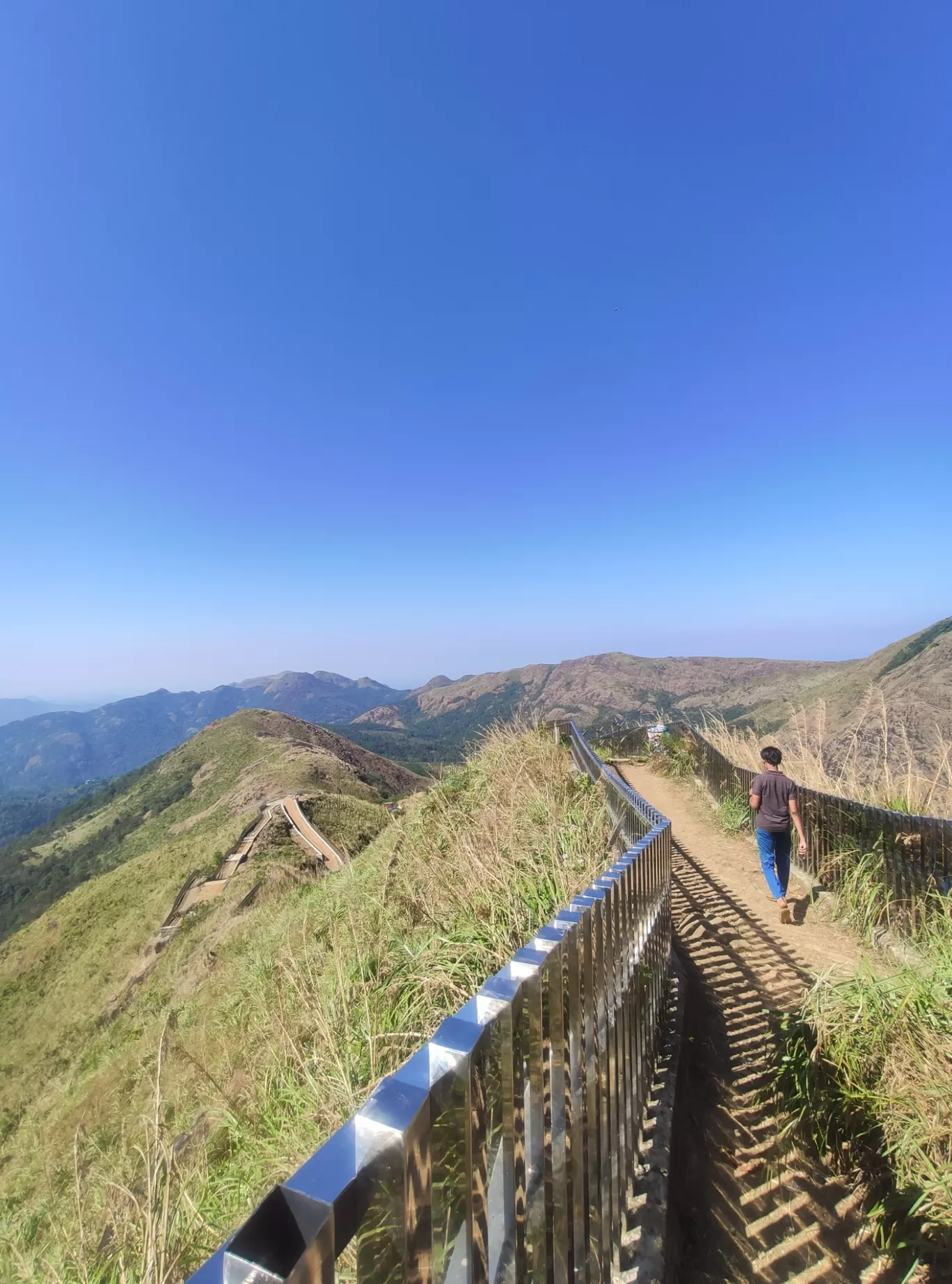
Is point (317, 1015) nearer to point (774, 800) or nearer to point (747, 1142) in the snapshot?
point (747, 1142)

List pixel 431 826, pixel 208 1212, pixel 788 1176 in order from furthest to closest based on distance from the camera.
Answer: pixel 431 826 → pixel 208 1212 → pixel 788 1176

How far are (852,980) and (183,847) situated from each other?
46.6 metres

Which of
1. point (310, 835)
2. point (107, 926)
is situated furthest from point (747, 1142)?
point (107, 926)

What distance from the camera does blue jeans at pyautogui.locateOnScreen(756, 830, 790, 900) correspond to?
6336mm

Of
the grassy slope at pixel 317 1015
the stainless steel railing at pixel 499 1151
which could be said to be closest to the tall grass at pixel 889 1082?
the stainless steel railing at pixel 499 1151

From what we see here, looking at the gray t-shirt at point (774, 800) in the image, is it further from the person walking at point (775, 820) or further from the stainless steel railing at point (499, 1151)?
the stainless steel railing at point (499, 1151)

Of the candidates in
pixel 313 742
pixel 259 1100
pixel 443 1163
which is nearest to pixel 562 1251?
pixel 443 1163

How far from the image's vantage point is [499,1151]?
1.42 m

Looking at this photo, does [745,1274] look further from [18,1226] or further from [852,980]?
[18,1226]

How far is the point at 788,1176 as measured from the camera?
2857 mm

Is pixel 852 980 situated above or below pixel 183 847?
above

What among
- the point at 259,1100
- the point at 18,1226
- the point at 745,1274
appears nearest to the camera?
the point at 745,1274

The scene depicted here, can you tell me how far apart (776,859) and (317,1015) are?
197 inches

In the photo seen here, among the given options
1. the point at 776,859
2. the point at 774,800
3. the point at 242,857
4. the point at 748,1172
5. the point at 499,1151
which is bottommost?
the point at 242,857
